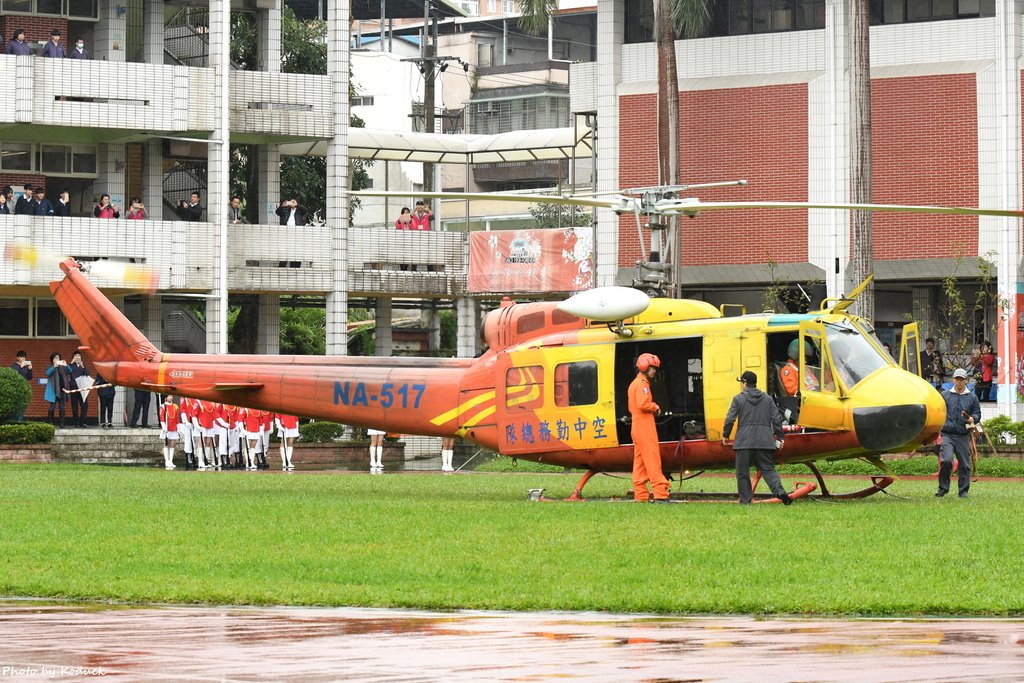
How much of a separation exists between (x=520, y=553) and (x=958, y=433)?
1103 centimetres

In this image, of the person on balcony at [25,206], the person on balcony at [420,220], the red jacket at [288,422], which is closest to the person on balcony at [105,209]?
the person on balcony at [25,206]

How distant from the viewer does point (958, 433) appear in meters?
24.1

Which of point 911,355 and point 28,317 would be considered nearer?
point 911,355

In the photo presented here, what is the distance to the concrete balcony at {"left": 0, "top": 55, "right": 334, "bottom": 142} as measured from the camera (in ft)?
140

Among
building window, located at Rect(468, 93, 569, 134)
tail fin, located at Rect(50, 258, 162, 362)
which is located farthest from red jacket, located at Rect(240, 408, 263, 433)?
building window, located at Rect(468, 93, 569, 134)

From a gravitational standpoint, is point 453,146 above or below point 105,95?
below

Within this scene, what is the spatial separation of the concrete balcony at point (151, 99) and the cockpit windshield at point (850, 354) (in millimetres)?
26365

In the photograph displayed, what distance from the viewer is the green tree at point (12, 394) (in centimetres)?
3936

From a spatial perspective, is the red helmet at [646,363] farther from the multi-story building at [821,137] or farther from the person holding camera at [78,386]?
the person holding camera at [78,386]

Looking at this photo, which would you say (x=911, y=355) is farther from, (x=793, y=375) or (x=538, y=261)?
A: (x=538, y=261)

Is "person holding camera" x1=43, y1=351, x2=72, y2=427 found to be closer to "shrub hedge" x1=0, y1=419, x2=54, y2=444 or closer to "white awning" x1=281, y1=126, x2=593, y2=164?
"shrub hedge" x1=0, y1=419, x2=54, y2=444

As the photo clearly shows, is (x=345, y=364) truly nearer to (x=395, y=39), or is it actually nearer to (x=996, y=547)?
(x=996, y=547)

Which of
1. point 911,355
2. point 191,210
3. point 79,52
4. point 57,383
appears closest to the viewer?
point 911,355

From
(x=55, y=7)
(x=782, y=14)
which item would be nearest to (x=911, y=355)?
(x=782, y=14)
